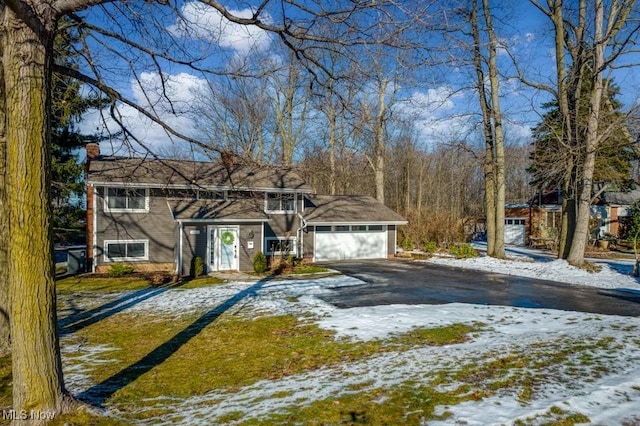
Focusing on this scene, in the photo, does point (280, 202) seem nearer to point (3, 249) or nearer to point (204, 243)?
point (204, 243)

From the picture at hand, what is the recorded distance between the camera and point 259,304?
11.6 metres

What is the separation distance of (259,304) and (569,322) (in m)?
7.45

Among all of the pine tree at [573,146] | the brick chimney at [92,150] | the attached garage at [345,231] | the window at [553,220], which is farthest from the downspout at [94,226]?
the window at [553,220]

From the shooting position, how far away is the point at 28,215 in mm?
4246

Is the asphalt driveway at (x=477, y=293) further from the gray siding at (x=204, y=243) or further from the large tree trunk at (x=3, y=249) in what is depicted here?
the large tree trunk at (x=3, y=249)

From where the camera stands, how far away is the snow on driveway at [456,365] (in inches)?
180

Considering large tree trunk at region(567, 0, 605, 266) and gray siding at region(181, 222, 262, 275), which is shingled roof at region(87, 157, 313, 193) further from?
large tree trunk at region(567, 0, 605, 266)

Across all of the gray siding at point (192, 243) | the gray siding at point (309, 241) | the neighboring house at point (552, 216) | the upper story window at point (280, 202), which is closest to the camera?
the gray siding at point (192, 243)

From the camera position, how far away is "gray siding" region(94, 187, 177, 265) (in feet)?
60.1

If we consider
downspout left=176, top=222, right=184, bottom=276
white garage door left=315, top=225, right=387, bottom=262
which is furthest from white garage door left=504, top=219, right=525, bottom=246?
downspout left=176, top=222, right=184, bottom=276

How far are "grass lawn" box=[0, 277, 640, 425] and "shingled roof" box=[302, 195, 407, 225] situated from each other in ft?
45.4

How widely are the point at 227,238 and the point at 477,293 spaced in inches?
420

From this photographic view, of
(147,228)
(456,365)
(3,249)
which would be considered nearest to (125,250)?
(147,228)

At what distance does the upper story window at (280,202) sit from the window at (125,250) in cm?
615
